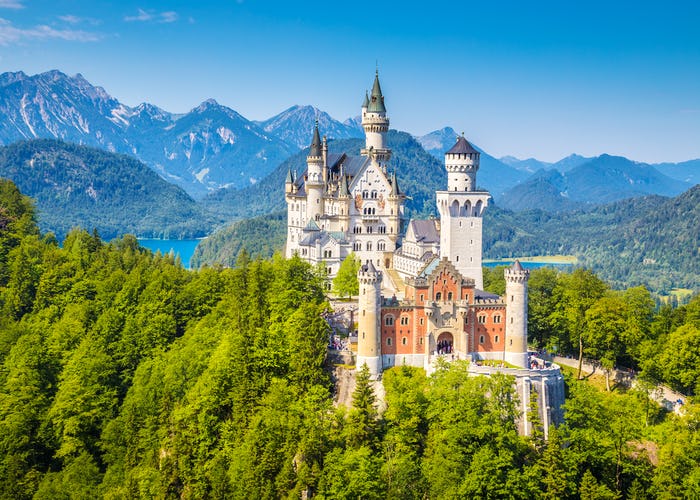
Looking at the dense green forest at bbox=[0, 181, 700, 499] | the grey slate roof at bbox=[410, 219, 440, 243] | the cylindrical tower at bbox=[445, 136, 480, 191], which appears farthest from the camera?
the grey slate roof at bbox=[410, 219, 440, 243]

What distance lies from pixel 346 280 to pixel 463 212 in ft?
54.3

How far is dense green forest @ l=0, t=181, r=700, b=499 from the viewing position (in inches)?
2441

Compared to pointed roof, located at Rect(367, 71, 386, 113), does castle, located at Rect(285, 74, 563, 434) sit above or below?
below

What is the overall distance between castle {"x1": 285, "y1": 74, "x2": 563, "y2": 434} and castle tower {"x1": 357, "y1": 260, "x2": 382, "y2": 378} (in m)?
0.09

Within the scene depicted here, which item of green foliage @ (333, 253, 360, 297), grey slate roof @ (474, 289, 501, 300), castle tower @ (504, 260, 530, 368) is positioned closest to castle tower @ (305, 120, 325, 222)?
green foliage @ (333, 253, 360, 297)

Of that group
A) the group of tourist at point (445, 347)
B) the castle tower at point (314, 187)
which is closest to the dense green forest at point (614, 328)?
the group of tourist at point (445, 347)

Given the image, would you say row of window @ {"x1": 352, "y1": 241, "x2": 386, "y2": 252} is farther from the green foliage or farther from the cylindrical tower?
the cylindrical tower

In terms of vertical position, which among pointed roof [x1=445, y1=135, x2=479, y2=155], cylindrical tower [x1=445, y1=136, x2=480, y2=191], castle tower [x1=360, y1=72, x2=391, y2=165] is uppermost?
castle tower [x1=360, y1=72, x2=391, y2=165]

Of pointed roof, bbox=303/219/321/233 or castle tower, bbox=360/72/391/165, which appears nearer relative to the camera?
pointed roof, bbox=303/219/321/233

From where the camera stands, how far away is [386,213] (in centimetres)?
10444

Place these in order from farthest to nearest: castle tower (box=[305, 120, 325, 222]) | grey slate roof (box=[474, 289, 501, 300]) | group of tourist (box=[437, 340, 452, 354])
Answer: castle tower (box=[305, 120, 325, 222])
grey slate roof (box=[474, 289, 501, 300])
group of tourist (box=[437, 340, 452, 354])

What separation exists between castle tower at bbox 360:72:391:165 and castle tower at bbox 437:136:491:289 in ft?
84.9

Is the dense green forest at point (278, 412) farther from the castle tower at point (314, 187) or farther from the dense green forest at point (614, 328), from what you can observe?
the castle tower at point (314, 187)

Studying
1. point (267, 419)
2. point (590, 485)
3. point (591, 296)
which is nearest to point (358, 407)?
point (267, 419)
